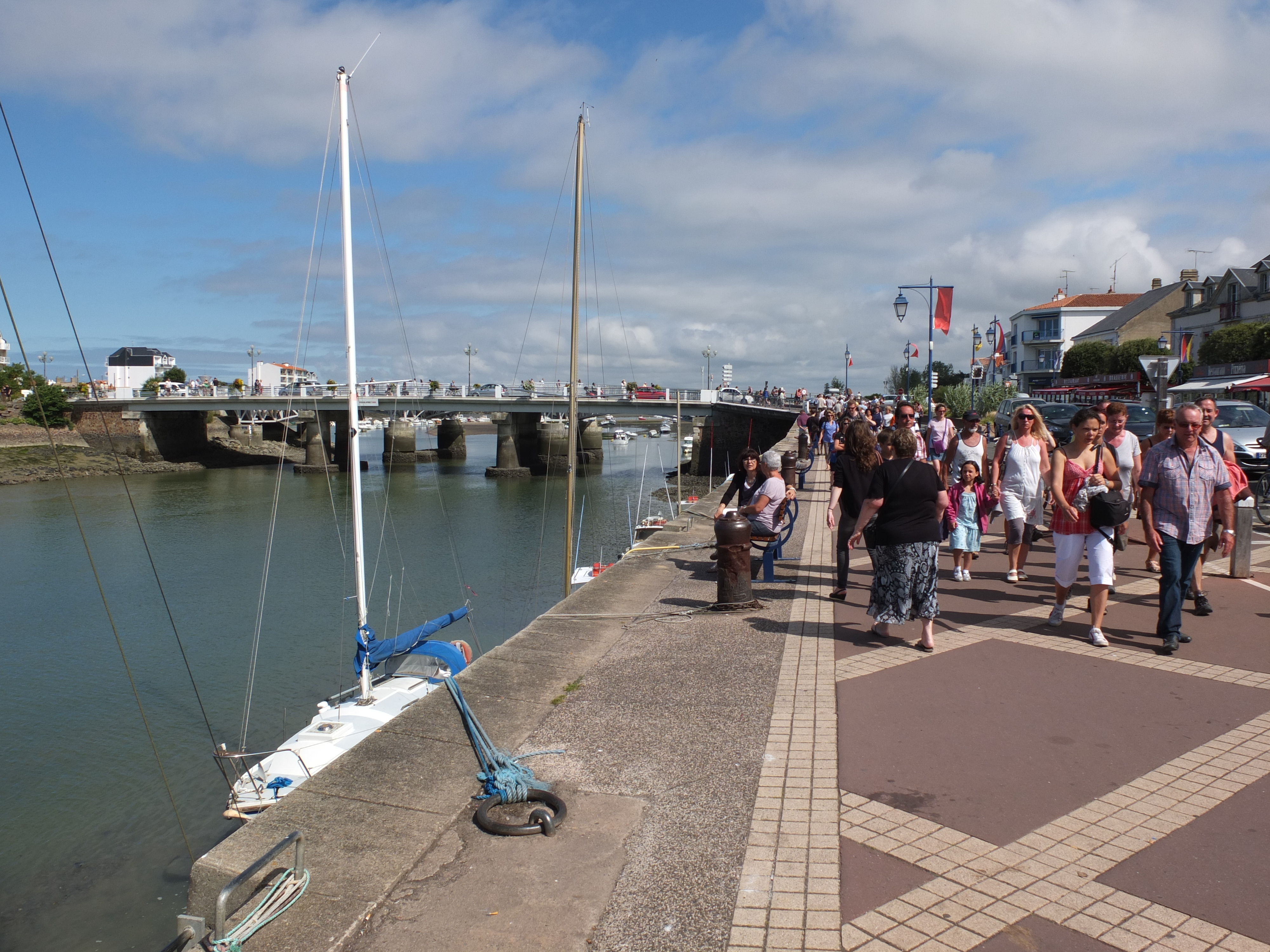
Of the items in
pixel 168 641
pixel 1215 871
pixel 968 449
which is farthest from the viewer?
pixel 168 641

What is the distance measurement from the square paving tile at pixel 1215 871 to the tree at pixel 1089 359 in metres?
65.7

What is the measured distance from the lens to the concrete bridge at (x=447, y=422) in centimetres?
6303

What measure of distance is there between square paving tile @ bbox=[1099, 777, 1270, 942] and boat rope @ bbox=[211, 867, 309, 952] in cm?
314

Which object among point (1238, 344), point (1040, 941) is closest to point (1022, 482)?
point (1040, 941)

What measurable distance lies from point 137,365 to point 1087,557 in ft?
568

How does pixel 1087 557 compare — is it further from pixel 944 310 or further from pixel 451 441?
pixel 451 441

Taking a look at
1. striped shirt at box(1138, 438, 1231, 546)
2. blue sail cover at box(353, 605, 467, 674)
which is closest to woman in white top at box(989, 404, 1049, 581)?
striped shirt at box(1138, 438, 1231, 546)

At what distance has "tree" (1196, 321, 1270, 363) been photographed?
40.3 meters

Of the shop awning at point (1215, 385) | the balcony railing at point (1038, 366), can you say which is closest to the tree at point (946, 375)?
the balcony railing at point (1038, 366)

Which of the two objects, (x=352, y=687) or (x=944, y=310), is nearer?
(x=352, y=687)

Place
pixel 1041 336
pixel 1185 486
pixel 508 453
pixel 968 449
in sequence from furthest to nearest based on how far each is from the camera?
1. pixel 1041 336
2. pixel 508 453
3. pixel 968 449
4. pixel 1185 486

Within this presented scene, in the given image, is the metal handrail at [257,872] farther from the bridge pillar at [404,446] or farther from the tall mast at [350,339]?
the bridge pillar at [404,446]

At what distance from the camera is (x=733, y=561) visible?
8.09 meters

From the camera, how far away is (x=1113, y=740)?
193 inches
